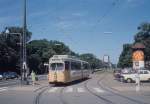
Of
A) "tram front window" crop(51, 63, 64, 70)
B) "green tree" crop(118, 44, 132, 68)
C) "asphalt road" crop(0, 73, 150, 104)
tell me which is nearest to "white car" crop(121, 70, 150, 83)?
"tram front window" crop(51, 63, 64, 70)

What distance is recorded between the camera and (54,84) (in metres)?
45.4

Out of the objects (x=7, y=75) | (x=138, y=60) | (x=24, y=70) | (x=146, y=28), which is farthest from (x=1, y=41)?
(x=138, y=60)

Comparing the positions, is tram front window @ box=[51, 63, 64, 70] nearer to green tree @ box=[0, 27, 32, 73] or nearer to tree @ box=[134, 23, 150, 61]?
tree @ box=[134, 23, 150, 61]

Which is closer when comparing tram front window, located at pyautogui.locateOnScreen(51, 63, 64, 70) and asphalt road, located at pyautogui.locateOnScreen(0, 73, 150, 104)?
asphalt road, located at pyautogui.locateOnScreen(0, 73, 150, 104)

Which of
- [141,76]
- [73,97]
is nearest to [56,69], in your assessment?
[141,76]

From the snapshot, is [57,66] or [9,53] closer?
[57,66]

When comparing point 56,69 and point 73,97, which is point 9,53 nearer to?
point 56,69

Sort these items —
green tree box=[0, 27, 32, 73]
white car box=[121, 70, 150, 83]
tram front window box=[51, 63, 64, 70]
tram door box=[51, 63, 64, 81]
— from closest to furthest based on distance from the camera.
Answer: tram door box=[51, 63, 64, 81], tram front window box=[51, 63, 64, 70], white car box=[121, 70, 150, 83], green tree box=[0, 27, 32, 73]

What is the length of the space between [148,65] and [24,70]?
53.9m

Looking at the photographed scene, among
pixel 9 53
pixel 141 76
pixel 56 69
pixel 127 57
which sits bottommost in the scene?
pixel 141 76

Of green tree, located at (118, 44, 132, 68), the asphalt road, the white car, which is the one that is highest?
green tree, located at (118, 44, 132, 68)

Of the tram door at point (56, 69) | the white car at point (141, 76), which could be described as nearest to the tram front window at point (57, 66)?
the tram door at point (56, 69)

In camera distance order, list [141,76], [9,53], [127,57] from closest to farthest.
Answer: [141,76] < [9,53] < [127,57]

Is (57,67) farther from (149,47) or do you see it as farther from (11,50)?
(11,50)
